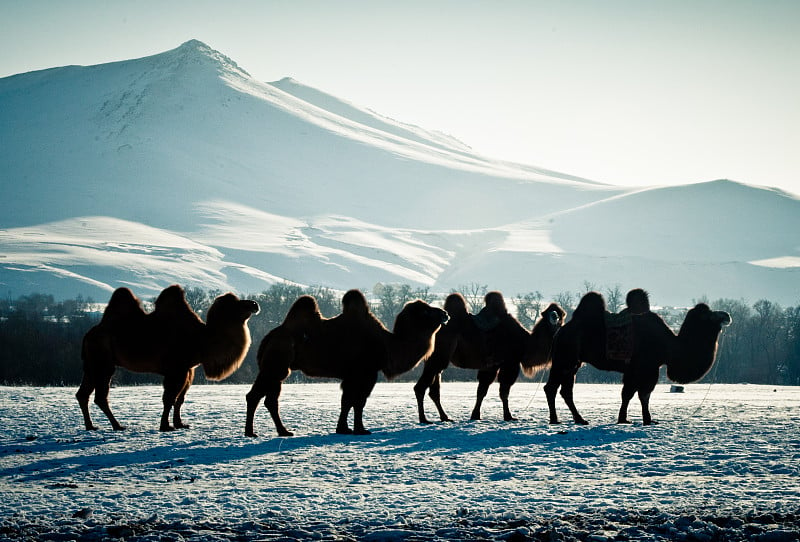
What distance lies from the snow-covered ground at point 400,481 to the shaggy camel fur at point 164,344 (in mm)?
766

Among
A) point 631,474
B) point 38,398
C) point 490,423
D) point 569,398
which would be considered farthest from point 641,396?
point 38,398

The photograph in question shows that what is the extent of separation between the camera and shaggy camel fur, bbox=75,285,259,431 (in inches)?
600

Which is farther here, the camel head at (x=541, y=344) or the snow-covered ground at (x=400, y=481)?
the camel head at (x=541, y=344)

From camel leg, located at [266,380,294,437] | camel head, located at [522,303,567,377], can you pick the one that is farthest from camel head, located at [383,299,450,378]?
camel head, located at [522,303,567,377]

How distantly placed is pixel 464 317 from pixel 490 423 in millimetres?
1998

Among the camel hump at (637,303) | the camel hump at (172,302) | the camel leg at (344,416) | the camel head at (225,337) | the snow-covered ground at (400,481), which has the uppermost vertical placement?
the camel hump at (637,303)

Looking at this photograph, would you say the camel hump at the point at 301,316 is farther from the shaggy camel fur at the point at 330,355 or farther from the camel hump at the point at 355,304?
the camel hump at the point at 355,304

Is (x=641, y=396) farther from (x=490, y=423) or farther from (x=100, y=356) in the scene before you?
(x=100, y=356)

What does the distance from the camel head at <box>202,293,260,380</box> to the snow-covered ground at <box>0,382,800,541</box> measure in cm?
109

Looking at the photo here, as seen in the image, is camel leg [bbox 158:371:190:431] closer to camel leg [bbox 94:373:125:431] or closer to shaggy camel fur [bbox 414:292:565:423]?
camel leg [bbox 94:373:125:431]

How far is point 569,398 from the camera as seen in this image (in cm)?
1720

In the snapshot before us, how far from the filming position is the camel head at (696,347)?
17.0 meters

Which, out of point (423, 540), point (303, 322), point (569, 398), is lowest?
point (423, 540)

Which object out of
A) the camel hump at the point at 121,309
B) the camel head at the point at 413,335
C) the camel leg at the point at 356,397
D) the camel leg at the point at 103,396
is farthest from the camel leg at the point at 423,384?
the camel leg at the point at 103,396
